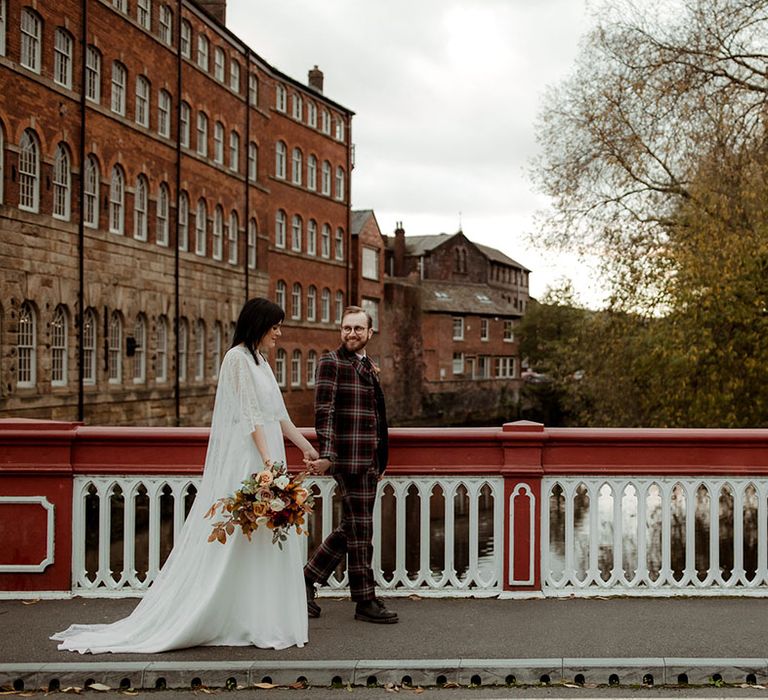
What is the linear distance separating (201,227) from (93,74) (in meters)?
9.18

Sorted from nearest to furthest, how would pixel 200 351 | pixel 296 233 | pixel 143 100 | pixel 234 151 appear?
pixel 143 100, pixel 200 351, pixel 234 151, pixel 296 233

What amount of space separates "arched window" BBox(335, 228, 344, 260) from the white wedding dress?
1900 inches

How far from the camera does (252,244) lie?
147ft

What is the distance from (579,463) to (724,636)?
1.65 metres

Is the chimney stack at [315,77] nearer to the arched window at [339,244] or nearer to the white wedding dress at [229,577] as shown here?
the arched window at [339,244]

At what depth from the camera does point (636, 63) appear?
75.2 feet

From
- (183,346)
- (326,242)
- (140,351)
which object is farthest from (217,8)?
(140,351)

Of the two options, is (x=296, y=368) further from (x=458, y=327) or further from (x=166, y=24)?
(x=458, y=327)

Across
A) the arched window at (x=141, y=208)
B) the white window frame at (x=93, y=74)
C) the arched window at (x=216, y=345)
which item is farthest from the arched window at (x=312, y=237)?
the white window frame at (x=93, y=74)

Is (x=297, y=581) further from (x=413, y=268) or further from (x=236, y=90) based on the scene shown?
(x=413, y=268)

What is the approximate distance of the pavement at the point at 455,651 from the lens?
18.7ft

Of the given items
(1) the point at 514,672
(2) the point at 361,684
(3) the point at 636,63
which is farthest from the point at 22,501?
(3) the point at 636,63

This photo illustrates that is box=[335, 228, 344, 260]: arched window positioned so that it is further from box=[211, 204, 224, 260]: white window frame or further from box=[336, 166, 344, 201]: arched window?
box=[211, 204, 224, 260]: white window frame

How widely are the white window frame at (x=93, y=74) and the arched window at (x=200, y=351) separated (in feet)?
32.9
